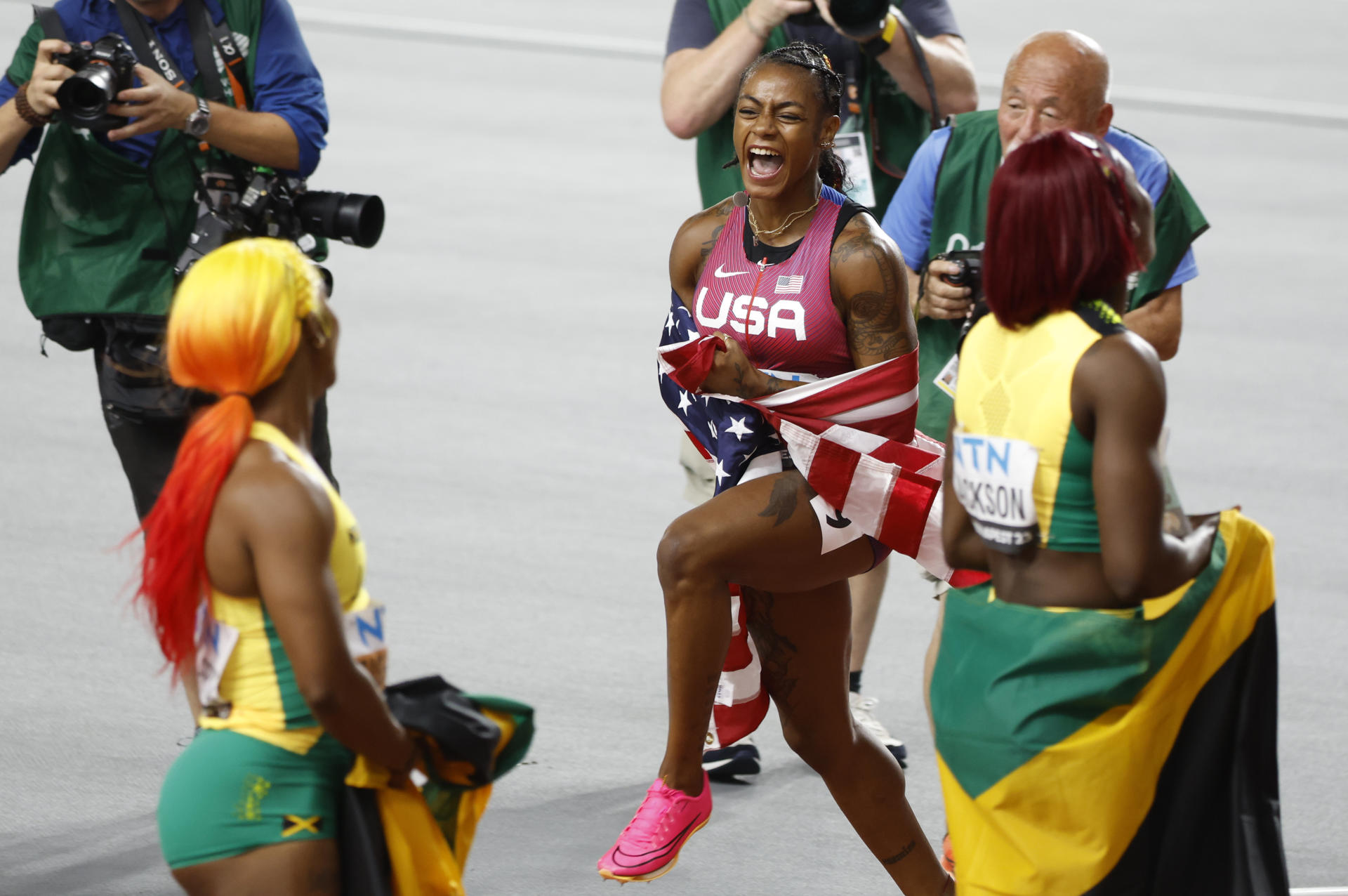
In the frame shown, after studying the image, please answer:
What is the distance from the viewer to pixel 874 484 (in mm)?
3396

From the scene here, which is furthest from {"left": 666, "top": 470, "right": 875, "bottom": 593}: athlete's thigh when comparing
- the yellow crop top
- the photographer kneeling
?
the photographer kneeling

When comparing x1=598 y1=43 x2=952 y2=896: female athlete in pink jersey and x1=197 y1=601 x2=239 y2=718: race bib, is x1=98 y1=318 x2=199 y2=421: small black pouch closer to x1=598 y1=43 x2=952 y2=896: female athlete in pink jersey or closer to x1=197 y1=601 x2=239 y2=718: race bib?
x1=598 y1=43 x2=952 y2=896: female athlete in pink jersey

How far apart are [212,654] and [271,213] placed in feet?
5.95

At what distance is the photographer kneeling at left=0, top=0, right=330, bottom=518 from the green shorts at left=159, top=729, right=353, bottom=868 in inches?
66.5

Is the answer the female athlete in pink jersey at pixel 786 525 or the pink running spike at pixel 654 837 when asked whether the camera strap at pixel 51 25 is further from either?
the pink running spike at pixel 654 837

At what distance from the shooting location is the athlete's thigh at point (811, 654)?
139 inches

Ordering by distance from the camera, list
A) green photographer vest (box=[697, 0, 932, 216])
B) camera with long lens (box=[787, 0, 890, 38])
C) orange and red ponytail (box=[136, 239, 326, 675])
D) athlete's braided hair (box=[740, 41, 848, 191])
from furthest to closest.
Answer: green photographer vest (box=[697, 0, 932, 216]) < camera with long lens (box=[787, 0, 890, 38]) < athlete's braided hair (box=[740, 41, 848, 191]) < orange and red ponytail (box=[136, 239, 326, 675])

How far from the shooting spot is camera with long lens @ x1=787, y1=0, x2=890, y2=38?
4434 millimetres

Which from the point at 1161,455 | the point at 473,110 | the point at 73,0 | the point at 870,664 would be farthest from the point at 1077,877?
the point at 473,110

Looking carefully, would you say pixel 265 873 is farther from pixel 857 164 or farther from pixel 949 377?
pixel 857 164

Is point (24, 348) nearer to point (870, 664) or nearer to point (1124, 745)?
point (870, 664)

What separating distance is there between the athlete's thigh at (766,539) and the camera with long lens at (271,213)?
115 centimetres

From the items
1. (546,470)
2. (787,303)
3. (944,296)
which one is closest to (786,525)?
(787,303)

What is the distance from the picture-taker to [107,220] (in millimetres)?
4023
